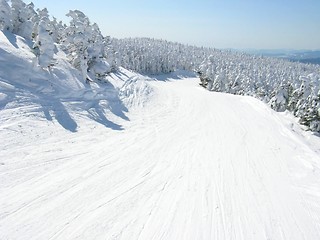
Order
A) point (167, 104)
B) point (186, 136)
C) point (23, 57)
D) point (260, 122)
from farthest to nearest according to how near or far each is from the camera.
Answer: point (167, 104) → point (260, 122) → point (23, 57) → point (186, 136)

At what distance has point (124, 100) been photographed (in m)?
26.0

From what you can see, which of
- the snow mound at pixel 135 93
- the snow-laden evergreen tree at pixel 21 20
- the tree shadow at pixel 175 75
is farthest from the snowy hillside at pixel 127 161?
the tree shadow at pixel 175 75

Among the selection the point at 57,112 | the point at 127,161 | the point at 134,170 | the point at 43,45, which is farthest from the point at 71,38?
the point at 134,170

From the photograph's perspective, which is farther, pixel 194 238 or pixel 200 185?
pixel 200 185

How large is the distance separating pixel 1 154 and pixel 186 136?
10862 mm

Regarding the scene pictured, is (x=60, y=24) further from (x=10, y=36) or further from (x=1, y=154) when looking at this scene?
(x=1, y=154)

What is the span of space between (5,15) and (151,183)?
2614cm

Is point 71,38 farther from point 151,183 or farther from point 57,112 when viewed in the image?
point 151,183

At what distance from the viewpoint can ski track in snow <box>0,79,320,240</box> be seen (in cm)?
902

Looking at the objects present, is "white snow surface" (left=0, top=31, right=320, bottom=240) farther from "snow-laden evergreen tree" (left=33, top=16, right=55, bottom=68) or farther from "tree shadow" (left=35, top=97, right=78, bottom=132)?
"snow-laden evergreen tree" (left=33, top=16, right=55, bottom=68)

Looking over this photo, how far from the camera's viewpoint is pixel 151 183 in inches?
472

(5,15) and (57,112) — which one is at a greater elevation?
(5,15)

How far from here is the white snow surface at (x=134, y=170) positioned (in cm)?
917

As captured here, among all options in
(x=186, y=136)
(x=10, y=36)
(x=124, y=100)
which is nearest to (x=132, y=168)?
(x=186, y=136)
